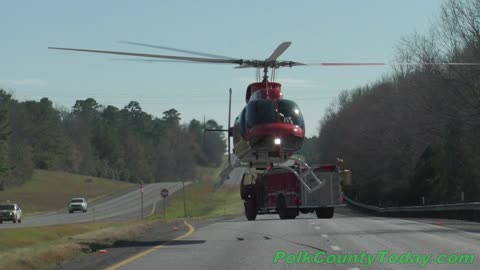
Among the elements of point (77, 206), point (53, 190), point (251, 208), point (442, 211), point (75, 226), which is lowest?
point (75, 226)

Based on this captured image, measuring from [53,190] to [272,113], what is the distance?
113 meters

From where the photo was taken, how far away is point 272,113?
22953 mm

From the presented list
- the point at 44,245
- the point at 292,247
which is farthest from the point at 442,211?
the point at 44,245

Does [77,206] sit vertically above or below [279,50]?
below

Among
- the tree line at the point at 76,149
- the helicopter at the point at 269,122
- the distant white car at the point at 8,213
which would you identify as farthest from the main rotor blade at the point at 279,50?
the tree line at the point at 76,149

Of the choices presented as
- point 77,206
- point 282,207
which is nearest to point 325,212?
point 282,207

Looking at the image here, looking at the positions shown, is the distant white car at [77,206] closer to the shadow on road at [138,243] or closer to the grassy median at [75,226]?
the grassy median at [75,226]

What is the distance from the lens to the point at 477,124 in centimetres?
5575

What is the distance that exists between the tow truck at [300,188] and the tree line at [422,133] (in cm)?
2272

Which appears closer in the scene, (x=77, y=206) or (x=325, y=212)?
(x=325, y=212)

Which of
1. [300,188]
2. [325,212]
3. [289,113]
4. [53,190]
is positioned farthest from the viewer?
[53,190]

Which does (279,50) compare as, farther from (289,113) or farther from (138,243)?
(138,243)

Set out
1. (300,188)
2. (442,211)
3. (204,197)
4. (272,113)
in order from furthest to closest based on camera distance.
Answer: (204,197)
(442,211)
(300,188)
(272,113)

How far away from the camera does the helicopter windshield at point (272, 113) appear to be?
22952mm
